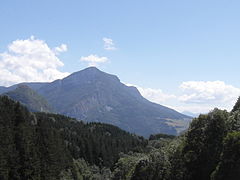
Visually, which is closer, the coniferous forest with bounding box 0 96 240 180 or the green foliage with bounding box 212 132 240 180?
the green foliage with bounding box 212 132 240 180

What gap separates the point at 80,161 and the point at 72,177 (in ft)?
133

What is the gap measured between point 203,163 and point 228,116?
11.7m

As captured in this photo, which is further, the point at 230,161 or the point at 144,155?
the point at 144,155

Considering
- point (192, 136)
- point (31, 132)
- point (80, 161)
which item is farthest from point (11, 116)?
point (192, 136)

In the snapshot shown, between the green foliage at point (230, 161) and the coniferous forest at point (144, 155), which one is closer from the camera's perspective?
the green foliage at point (230, 161)

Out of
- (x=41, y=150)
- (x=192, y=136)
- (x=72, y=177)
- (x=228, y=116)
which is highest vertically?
(x=228, y=116)

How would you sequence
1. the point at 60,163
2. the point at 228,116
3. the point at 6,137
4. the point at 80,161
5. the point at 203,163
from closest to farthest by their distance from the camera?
the point at 203,163 → the point at 228,116 → the point at 6,137 → the point at 60,163 → the point at 80,161

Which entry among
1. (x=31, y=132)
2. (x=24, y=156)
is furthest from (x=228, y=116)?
(x=31, y=132)

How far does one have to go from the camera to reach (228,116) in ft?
245

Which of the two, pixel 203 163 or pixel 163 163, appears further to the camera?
pixel 163 163

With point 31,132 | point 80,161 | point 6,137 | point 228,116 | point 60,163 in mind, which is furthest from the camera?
point 80,161

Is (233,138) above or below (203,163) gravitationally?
above

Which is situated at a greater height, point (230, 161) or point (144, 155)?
point (230, 161)

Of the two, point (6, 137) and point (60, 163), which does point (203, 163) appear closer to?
point (6, 137)
